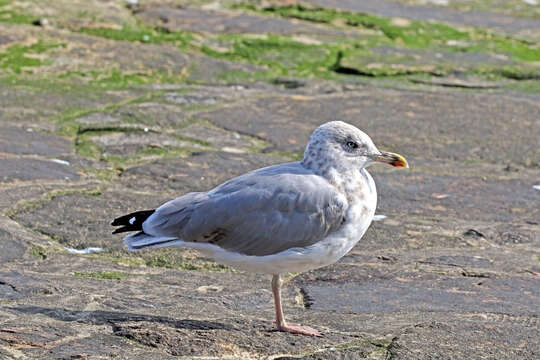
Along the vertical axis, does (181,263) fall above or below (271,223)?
below

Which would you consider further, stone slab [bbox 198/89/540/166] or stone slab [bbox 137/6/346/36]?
stone slab [bbox 137/6/346/36]

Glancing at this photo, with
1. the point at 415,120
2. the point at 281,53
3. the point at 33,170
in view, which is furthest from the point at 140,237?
the point at 281,53

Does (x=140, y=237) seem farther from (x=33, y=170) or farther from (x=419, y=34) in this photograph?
(x=419, y=34)

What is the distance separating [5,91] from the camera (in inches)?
231

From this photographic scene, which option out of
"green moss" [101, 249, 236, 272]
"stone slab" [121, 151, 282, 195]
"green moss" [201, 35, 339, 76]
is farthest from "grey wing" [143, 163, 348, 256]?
"green moss" [201, 35, 339, 76]

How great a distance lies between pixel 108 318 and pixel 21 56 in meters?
3.86

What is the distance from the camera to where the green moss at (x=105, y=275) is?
3.59 m

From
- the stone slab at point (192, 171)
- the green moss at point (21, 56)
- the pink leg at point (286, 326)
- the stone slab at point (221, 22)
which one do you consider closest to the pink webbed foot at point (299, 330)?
the pink leg at point (286, 326)

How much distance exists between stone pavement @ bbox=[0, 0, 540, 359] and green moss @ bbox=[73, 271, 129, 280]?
0.01m

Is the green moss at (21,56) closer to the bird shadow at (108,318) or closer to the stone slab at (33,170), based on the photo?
the stone slab at (33,170)

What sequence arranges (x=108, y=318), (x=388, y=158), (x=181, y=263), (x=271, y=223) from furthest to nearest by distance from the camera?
(x=181, y=263) < (x=388, y=158) < (x=271, y=223) < (x=108, y=318)

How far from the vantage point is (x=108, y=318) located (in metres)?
3.08

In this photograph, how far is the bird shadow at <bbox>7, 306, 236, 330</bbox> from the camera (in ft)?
9.98

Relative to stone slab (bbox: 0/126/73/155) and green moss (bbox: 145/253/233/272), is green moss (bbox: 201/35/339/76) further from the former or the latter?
green moss (bbox: 145/253/233/272)
